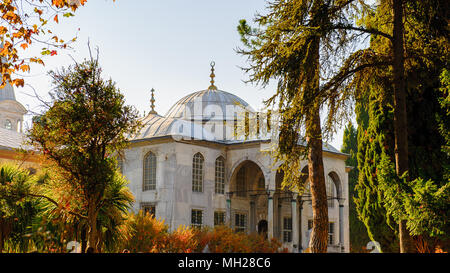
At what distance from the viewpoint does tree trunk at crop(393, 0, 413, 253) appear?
891cm

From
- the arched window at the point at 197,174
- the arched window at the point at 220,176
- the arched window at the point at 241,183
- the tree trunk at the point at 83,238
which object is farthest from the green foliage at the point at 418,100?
the arched window at the point at 241,183

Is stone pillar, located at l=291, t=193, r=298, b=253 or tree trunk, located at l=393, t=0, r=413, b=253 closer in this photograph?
tree trunk, located at l=393, t=0, r=413, b=253

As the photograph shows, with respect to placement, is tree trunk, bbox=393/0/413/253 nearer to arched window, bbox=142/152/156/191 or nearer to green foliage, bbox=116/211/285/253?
green foliage, bbox=116/211/285/253

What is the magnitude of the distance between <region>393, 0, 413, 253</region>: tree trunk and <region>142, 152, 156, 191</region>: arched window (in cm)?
1691

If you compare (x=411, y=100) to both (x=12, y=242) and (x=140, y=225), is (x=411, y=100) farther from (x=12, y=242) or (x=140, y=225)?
(x=12, y=242)

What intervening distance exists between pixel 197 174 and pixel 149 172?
2387mm

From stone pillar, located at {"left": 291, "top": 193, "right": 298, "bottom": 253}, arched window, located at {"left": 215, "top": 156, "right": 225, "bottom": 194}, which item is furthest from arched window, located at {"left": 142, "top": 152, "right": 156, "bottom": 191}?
stone pillar, located at {"left": 291, "top": 193, "right": 298, "bottom": 253}

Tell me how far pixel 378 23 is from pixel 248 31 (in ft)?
9.41

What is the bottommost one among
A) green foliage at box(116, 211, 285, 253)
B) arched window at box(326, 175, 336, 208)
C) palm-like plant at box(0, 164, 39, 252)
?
green foliage at box(116, 211, 285, 253)

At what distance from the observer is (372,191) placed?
483 inches

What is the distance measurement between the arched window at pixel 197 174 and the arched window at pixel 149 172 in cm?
194

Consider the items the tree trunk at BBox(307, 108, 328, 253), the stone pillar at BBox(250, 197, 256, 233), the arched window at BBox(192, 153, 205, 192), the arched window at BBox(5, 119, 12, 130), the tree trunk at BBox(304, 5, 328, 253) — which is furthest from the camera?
the arched window at BBox(5, 119, 12, 130)

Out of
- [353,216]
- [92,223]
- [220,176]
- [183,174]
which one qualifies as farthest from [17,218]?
[353,216]

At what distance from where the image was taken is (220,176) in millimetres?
26312
